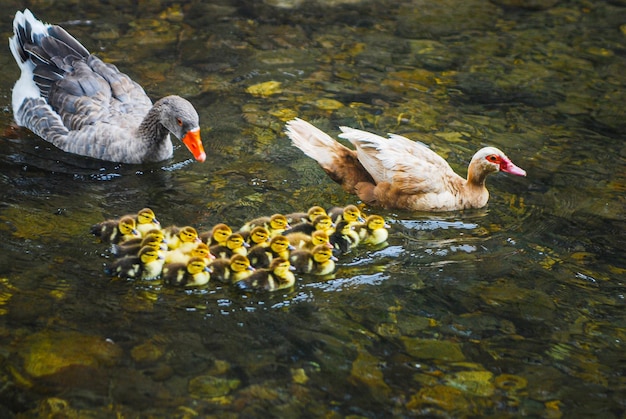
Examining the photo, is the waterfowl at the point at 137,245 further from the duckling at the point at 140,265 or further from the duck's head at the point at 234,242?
the duck's head at the point at 234,242

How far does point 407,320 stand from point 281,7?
779 centimetres

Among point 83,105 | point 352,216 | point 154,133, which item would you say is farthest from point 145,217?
point 83,105

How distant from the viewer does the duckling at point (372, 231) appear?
684 centimetres

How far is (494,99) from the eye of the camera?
10.1 metres

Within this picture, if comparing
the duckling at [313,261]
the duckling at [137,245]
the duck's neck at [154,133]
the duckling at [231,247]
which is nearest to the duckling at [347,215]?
the duckling at [313,261]

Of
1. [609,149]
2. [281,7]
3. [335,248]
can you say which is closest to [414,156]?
[335,248]

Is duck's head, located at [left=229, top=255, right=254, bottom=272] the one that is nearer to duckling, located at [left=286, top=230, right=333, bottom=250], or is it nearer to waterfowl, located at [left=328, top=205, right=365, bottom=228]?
duckling, located at [left=286, top=230, right=333, bottom=250]

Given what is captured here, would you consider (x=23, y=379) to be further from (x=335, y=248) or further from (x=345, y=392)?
(x=335, y=248)

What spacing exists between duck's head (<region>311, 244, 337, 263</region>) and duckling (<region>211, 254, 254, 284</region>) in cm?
52

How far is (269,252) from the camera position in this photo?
641cm

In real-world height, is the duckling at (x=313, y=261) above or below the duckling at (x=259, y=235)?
below

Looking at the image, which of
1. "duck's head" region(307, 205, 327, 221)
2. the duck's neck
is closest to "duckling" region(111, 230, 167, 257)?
"duck's head" region(307, 205, 327, 221)

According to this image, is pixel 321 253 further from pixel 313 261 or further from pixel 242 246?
pixel 242 246

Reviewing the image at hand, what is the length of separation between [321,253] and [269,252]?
432mm
